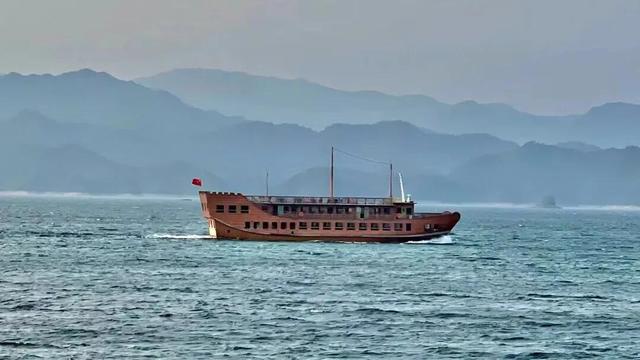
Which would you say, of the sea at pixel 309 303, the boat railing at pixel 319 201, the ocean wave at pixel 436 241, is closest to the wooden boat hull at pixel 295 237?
the ocean wave at pixel 436 241

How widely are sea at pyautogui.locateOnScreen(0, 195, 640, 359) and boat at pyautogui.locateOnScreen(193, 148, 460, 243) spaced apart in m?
1.59

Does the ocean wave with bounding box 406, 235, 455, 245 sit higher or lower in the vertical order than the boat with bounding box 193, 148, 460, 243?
lower

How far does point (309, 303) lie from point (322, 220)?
181 feet

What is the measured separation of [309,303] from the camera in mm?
80875

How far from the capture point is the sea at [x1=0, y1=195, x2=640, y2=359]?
63562 millimetres

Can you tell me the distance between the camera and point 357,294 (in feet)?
285

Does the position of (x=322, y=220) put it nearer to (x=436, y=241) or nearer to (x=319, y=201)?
(x=319, y=201)

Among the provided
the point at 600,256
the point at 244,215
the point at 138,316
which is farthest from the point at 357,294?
the point at 600,256

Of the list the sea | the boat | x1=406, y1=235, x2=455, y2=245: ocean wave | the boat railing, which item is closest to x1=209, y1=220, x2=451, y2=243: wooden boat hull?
the boat

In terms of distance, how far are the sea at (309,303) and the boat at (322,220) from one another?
1.59 metres

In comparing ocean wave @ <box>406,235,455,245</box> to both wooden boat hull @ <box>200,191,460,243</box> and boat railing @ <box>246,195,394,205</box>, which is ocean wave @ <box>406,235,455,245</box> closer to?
wooden boat hull @ <box>200,191,460,243</box>

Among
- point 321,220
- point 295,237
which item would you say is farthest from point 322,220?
point 295,237

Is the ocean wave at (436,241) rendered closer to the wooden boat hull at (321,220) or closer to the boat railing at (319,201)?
the wooden boat hull at (321,220)

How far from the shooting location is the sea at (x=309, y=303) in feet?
209
